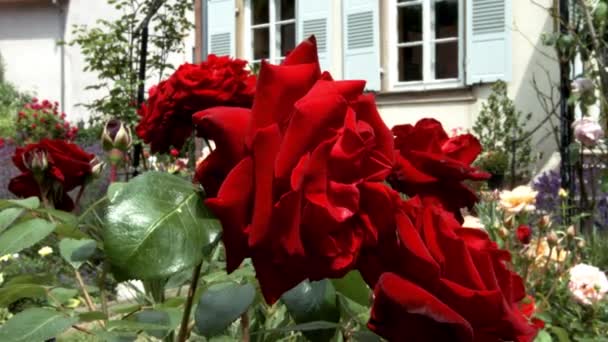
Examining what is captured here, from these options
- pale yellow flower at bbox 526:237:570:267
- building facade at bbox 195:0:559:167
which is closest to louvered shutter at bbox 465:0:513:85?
building facade at bbox 195:0:559:167

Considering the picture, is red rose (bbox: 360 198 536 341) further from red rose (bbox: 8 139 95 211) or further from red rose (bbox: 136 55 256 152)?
red rose (bbox: 8 139 95 211)

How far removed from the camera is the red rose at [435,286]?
0.47m

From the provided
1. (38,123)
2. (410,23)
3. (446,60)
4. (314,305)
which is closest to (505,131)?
(446,60)

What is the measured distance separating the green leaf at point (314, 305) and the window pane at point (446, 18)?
7.44m

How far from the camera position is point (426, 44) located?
26.0 ft

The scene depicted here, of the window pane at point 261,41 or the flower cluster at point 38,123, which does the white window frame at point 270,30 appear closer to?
the window pane at point 261,41

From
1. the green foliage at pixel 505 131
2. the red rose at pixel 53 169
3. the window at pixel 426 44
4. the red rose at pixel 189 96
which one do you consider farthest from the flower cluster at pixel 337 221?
the window at pixel 426 44

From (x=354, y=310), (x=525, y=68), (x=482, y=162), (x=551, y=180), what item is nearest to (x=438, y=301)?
(x=354, y=310)

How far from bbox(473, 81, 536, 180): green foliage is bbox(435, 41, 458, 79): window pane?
0.85 meters

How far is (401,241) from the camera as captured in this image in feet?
1.61

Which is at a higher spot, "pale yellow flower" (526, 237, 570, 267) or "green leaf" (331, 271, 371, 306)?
"green leaf" (331, 271, 371, 306)

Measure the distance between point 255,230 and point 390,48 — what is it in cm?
776

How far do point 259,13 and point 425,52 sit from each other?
2.28 m

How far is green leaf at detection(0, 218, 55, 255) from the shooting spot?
0.72 meters
